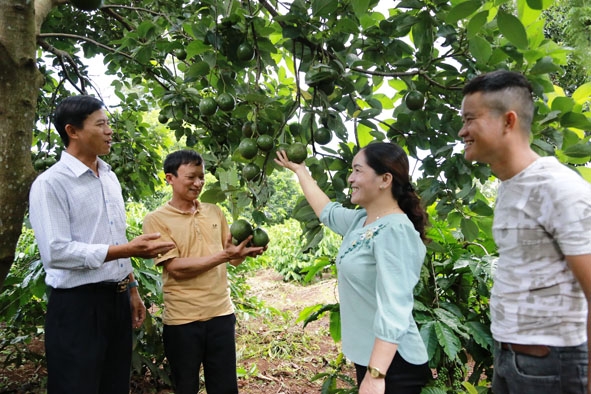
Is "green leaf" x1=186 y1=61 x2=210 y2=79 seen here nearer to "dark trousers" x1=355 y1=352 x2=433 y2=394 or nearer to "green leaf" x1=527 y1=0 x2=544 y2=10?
"green leaf" x1=527 y1=0 x2=544 y2=10

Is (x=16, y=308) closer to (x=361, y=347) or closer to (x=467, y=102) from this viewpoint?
(x=361, y=347)

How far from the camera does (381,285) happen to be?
1394 mm

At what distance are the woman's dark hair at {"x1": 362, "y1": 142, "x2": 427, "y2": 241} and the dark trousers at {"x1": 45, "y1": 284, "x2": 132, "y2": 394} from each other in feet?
3.96

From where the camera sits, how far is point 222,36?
1.55 m

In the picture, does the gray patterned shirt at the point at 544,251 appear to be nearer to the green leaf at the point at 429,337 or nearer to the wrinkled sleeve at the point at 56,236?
the green leaf at the point at 429,337

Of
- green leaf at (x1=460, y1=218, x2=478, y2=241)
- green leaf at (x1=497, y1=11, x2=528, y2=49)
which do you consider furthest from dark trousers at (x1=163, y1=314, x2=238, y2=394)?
green leaf at (x1=497, y1=11, x2=528, y2=49)

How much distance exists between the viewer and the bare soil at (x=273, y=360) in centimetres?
329

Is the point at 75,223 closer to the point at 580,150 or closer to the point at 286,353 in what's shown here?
the point at 580,150

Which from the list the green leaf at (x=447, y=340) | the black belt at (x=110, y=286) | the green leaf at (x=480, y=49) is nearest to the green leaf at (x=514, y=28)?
the green leaf at (x=480, y=49)

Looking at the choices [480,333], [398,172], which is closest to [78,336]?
[398,172]

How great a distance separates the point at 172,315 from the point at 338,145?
1143mm

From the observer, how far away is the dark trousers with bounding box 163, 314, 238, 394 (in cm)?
219

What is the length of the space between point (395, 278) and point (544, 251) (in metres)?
0.42

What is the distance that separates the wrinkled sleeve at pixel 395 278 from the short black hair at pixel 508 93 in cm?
46
